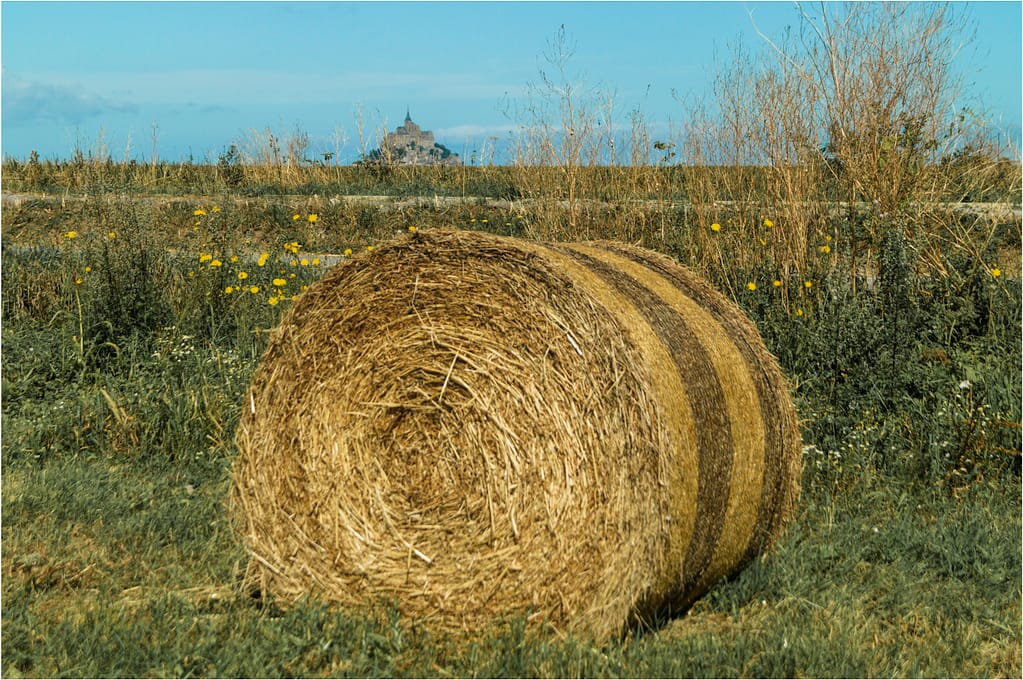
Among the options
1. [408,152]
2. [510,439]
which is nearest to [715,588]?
[510,439]

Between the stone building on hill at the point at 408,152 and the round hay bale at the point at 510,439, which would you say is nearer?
the round hay bale at the point at 510,439

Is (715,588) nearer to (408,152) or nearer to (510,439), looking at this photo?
(510,439)

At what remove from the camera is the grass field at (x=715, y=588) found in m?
3.23

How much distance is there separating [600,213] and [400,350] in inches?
186

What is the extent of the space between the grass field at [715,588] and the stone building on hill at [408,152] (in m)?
7.35

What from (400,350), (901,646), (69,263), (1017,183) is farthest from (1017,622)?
(1017,183)

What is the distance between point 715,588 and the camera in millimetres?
3664

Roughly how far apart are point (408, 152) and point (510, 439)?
13290mm

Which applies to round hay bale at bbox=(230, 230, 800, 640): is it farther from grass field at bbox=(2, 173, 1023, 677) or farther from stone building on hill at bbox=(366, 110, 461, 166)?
stone building on hill at bbox=(366, 110, 461, 166)

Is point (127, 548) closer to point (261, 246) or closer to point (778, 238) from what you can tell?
point (778, 238)

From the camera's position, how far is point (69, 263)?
7.48 meters

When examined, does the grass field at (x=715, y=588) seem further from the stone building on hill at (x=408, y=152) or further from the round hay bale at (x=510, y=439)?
the stone building on hill at (x=408, y=152)

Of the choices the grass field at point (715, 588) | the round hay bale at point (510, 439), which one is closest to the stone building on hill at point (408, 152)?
the grass field at point (715, 588)

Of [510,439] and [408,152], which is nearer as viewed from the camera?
[510,439]
